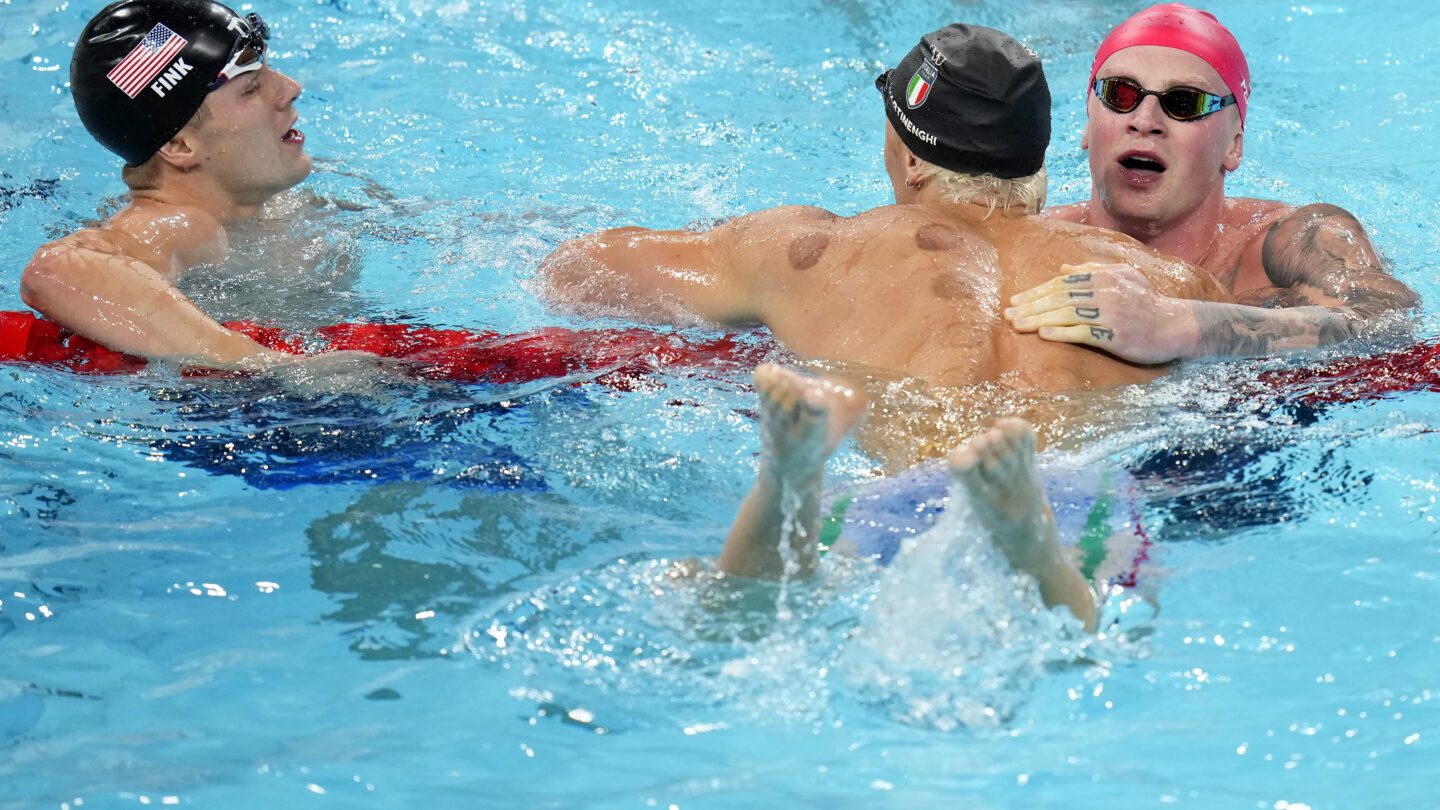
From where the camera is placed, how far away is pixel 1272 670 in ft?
10.1

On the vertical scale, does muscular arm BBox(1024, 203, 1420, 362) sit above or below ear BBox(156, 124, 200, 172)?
above

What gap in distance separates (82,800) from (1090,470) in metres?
2.32

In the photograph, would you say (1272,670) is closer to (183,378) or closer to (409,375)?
(409,375)

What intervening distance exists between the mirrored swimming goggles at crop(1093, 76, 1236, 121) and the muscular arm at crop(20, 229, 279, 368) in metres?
2.94

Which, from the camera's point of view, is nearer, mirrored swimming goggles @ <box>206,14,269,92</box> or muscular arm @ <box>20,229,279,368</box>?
muscular arm @ <box>20,229,279,368</box>

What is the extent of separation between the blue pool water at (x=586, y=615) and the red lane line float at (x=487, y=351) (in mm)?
75

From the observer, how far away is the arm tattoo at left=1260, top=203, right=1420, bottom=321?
13.8 feet

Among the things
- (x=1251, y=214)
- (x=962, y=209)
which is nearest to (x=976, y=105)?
(x=962, y=209)

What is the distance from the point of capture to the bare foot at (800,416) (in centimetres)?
271

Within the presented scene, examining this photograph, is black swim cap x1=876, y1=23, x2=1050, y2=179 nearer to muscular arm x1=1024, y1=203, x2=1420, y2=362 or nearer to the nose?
muscular arm x1=1024, y1=203, x2=1420, y2=362

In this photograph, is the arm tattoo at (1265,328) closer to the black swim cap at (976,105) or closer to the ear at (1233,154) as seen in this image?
the black swim cap at (976,105)

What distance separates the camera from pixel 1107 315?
11.3 feet

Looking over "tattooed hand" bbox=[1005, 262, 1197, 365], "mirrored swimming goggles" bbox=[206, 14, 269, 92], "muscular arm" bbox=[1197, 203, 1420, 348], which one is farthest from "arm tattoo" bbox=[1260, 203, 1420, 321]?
"mirrored swimming goggles" bbox=[206, 14, 269, 92]

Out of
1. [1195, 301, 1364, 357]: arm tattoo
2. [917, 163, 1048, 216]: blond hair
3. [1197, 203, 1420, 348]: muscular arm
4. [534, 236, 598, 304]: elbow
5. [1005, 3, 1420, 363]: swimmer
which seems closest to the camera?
[1195, 301, 1364, 357]: arm tattoo
